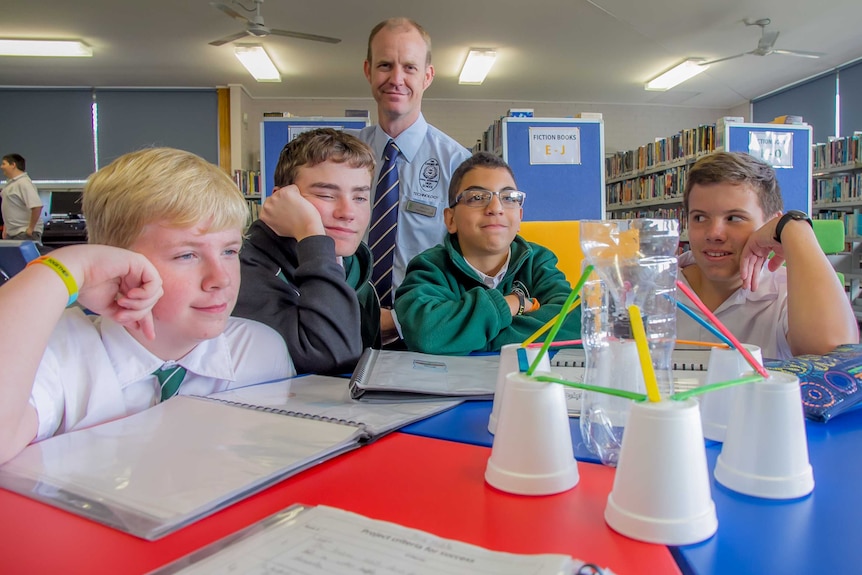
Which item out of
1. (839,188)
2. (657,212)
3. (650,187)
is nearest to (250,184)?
(650,187)

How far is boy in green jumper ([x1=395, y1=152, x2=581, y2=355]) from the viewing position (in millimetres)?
1270

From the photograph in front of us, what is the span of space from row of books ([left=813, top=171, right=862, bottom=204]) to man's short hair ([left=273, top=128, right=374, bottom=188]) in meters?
6.66

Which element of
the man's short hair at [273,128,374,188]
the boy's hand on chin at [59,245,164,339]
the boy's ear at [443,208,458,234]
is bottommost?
the boy's hand on chin at [59,245,164,339]

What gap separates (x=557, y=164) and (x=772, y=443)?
3272 mm

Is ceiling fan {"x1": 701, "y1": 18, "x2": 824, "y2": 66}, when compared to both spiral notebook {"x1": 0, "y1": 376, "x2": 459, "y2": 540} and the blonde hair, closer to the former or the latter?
the blonde hair

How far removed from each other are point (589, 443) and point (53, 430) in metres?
0.69

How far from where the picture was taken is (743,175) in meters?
1.35

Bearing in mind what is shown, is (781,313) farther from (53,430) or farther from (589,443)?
(53,430)

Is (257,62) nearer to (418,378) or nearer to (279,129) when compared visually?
(279,129)

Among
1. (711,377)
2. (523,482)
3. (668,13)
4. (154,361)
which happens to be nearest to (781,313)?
(711,377)

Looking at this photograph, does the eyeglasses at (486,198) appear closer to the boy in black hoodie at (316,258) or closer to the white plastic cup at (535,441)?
the boy in black hoodie at (316,258)

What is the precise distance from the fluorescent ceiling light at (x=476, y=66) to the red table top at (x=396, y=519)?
655 cm

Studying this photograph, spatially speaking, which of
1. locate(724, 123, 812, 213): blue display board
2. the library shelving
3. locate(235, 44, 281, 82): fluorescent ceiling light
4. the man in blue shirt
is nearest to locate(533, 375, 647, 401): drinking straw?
the man in blue shirt

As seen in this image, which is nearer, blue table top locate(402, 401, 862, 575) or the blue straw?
blue table top locate(402, 401, 862, 575)
